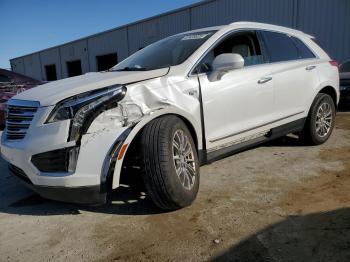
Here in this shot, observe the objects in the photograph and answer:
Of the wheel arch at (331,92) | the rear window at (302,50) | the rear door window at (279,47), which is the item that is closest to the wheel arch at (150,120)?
the rear door window at (279,47)

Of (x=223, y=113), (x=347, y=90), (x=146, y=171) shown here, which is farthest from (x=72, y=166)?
(x=347, y=90)

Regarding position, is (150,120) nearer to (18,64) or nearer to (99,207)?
(99,207)

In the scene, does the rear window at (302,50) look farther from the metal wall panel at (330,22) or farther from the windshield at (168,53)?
the metal wall panel at (330,22)

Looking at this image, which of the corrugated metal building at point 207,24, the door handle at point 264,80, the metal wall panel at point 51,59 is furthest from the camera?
the metal wall panel at point 51,59

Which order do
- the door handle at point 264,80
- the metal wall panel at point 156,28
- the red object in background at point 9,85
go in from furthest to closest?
1. the metal wall panel at point 156,28
2. the red object in background at point 9,85
3. the door handle at point 264,80

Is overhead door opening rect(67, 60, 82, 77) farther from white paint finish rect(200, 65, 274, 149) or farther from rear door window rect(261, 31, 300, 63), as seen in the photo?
white paint finish rect(200, 65, 274, 149)

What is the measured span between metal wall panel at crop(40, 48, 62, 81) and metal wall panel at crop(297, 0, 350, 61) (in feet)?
87.8

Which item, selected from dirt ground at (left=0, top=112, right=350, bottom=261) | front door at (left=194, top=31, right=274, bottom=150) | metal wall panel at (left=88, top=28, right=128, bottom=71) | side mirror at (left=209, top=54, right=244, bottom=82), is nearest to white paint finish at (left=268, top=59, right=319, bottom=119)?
front door at (left=194, top=31, right=274, bottom=150)

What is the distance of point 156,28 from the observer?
20.6 meters

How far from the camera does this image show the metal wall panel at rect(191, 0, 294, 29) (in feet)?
43.0

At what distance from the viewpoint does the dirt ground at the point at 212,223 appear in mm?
2400

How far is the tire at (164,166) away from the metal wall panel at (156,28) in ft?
52.5

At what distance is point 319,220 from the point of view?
271 centimetres

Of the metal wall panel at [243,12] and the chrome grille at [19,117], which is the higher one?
the metal wall panel at [243,12]
